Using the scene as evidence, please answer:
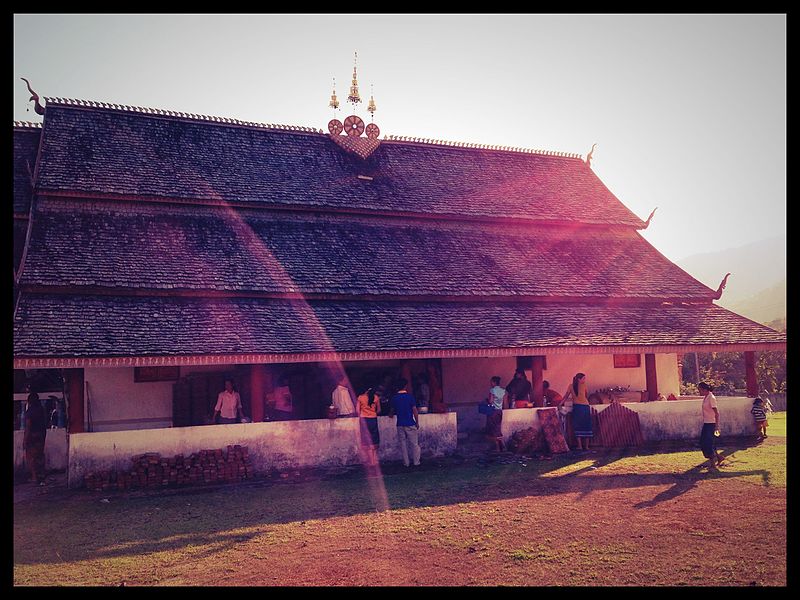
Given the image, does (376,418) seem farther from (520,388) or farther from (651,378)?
(651,378)

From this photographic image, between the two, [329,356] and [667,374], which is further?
[667,374]

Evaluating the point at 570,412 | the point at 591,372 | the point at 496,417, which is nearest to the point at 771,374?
the point at 591,372

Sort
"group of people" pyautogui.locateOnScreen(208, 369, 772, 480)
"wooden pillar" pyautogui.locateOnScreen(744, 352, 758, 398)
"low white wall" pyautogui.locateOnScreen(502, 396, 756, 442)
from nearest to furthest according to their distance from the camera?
"group of people" pyautogui.locateOnScreen(208, 369, 772, 480)
"low white wall" pyautogui.locateOnScreen(502, 396, 756, 442)
"wooden pillar" pyautogui.locateOnScreen(744, 352, 758, 398)

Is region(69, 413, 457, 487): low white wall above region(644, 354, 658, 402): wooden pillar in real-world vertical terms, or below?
below

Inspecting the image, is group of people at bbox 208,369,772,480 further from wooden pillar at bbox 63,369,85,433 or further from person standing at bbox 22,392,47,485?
wooden pillar at bbox 63,369,85,433

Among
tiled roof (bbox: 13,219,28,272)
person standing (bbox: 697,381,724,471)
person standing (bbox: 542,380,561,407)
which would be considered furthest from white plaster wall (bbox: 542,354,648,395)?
tiled roof (bbox: 13,219,28,272)

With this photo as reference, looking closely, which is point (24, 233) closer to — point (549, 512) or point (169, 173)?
point (169, 173)

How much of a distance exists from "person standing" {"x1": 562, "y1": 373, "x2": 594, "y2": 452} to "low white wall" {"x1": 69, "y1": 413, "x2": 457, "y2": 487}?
2.84 meters

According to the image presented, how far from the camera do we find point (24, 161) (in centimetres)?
1666

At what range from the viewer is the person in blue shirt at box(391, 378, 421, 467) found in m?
12.6

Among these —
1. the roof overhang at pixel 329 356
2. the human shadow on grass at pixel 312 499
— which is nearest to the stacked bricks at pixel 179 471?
the human shadow on grass at pixel 312 499

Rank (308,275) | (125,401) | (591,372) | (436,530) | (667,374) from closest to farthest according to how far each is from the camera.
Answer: (436,530)
(125,401)
(308,275)
(591,372)
(667,374)

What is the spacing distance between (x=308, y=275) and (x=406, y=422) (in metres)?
4.90

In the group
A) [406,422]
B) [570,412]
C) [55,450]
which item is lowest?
[55,450]
